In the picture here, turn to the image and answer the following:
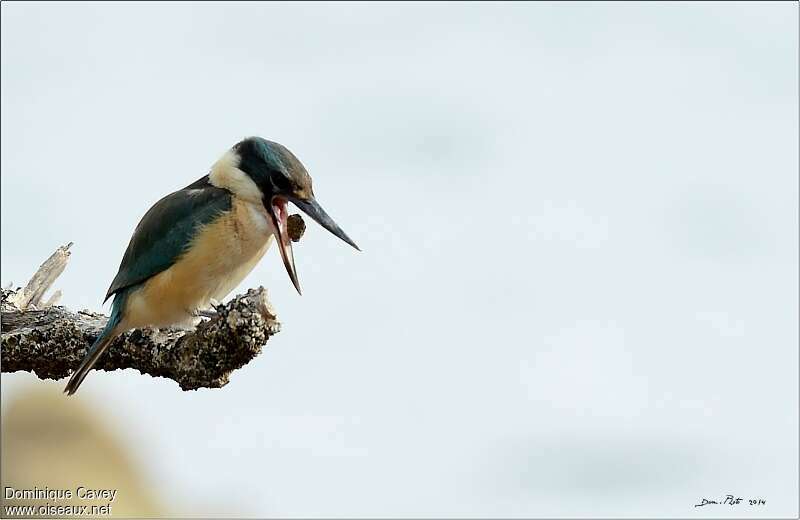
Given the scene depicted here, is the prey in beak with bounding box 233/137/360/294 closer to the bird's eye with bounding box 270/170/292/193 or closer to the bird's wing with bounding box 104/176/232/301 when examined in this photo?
the bird's eye with bounding box 270/170/292/193

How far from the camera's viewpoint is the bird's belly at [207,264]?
23.9 ft

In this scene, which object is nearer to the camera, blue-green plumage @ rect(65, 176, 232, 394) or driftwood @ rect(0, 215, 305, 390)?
driftwood @ rect(0, 215, 305, 390)

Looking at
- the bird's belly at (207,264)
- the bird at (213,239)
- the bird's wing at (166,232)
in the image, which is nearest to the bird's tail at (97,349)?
the bird at (213,239)

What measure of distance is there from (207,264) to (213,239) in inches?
5.8

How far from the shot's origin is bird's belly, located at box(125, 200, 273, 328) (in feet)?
23.9

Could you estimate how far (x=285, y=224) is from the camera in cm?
734

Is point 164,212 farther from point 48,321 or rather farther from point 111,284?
point 48,321

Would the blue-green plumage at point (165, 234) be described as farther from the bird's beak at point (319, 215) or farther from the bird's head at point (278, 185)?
the bird's beak at point (319, 215)

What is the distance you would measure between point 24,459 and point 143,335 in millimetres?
7936

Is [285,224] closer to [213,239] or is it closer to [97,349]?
[213,239]

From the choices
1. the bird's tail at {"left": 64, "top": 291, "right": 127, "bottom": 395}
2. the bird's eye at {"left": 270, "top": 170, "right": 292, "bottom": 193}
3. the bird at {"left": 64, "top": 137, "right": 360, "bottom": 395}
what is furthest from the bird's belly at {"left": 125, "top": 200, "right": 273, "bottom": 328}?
the bird's tail at {"left": 64, "top": 291, "right": 127, "bottom": 395}

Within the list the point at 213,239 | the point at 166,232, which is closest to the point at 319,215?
the point at 213,239

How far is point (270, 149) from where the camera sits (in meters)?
7.45

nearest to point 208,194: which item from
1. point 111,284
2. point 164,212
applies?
point 164,212
